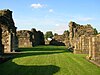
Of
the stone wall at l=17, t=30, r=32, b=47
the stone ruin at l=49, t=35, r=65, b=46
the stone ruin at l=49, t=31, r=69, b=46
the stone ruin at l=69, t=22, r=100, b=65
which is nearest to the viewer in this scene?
the stone ruin at l=69, t=22, r=100, b=65

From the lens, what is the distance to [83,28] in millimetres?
56875

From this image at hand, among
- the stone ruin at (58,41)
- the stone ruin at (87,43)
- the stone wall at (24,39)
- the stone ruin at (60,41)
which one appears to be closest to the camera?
the stone ruin at (87,43)

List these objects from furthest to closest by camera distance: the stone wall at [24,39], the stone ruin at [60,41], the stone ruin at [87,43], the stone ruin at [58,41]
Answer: the stone ruin at [58,41]
the stone ruin at [60,41]
the stone wall at [24,39]
the stone ruin at [87,43]

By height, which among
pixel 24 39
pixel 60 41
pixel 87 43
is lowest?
pixel 87 43

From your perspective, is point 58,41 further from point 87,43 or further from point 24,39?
point 87,43


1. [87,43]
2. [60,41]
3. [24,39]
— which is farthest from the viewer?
[60,41]

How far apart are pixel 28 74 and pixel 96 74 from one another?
398 centimetres

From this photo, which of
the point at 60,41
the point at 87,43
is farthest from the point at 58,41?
the point at 87,43

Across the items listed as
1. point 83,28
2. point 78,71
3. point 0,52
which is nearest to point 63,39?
point 83,28

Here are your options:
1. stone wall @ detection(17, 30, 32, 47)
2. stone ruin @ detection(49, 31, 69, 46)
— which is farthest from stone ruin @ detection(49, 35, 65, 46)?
stone wall @ detection(17, 30, 32, 47)

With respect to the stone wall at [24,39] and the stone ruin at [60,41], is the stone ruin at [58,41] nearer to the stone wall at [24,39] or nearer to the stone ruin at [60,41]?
the stone ruin at [60,41]

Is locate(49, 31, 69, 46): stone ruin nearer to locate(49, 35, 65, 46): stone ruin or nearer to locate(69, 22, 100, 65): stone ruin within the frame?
locate(49, 35, 65, 46): stone ruin

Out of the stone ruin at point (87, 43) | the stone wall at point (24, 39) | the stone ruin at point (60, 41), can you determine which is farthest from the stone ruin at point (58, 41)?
the stone ruin at point (87, 43)

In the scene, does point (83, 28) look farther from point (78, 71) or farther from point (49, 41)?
point (78, 71)
